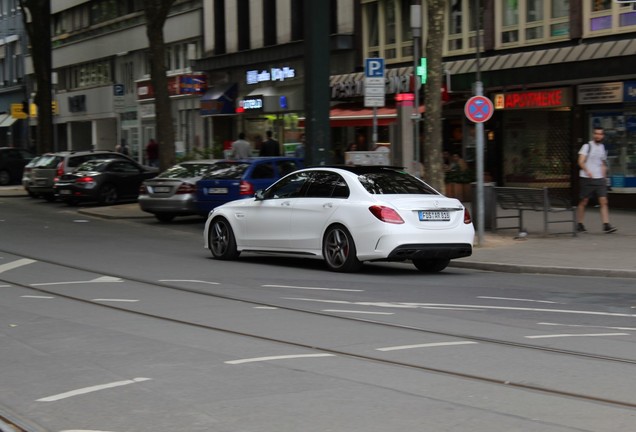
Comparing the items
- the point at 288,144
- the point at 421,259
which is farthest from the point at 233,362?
the point at 288,144

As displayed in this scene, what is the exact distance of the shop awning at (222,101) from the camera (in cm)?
4384

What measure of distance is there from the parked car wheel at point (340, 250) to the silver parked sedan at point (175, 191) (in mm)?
9719

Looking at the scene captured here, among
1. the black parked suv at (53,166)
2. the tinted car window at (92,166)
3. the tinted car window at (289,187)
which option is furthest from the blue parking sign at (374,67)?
the black parked suv at (53,166)

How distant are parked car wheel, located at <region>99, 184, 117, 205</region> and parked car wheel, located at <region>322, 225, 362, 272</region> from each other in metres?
17.6

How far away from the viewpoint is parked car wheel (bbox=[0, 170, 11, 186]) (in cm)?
4569

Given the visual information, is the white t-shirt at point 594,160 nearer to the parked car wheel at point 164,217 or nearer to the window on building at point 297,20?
the parked car wheel at point 164,217

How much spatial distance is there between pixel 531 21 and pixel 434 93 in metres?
9.76

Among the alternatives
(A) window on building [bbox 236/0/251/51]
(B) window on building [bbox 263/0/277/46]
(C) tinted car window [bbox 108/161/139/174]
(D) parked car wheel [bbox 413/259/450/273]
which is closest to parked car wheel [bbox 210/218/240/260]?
(D) parked car wheel [bbox 413/259/450/273]

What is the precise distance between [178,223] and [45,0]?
20.5 metres

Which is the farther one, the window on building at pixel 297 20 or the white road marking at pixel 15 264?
the window on building at pixel 297 20

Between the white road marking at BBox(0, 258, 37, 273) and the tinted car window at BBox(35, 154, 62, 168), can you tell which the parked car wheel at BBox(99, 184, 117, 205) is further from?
the white road marking at BBox(0, 258, 37, 273)

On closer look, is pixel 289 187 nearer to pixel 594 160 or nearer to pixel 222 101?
pixel 594 160

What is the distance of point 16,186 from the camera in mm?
44844

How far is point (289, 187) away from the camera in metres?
16.4
